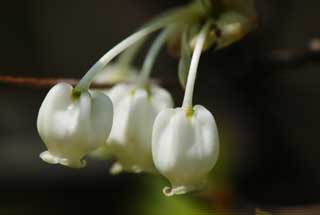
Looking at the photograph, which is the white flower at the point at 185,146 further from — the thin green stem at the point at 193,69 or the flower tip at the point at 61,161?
the flower tip at the point at 61,161

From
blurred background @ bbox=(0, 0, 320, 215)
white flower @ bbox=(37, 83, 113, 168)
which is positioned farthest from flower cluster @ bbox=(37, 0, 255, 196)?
blurred background @ bbox=(0, 0, 320, 215)

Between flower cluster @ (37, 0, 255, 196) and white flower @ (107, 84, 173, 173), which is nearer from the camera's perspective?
flower cluster @ (37, 0, 255, 196)

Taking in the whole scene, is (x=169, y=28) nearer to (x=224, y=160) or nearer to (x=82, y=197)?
(x=224, y=160)

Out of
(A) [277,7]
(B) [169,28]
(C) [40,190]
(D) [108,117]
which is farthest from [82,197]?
(D) [108,117]

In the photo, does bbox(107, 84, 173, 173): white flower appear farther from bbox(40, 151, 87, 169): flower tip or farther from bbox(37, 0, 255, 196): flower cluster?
bbox(40, 151, 87, 169): flower tip

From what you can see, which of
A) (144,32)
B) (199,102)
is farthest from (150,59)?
(199,102)
